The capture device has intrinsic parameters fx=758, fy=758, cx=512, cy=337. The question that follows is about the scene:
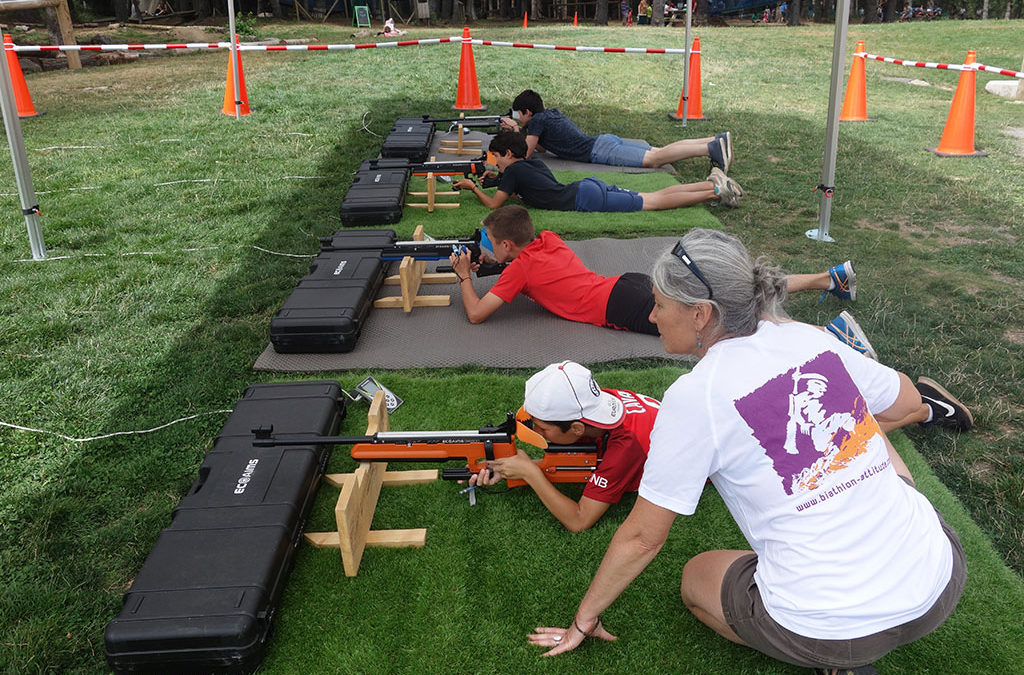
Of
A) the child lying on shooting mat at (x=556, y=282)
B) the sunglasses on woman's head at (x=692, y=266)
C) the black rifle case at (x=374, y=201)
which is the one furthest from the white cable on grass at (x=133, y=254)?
the sunglasses on woman's head at (x=692, y=266)

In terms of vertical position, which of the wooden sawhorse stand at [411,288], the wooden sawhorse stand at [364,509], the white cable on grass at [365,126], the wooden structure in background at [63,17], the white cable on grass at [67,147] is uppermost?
the wooden structure in background at [63,17]

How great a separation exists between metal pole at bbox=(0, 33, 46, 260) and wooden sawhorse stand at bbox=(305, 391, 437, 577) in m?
4.32

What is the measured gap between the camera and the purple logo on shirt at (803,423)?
6.76 feet

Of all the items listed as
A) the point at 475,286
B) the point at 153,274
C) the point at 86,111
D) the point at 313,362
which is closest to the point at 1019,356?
the point at 475,286

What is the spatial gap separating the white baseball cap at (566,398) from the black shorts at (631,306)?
1908 millimetres

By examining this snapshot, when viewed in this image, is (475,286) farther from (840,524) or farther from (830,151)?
(840,524)

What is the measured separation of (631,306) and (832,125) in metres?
2.83

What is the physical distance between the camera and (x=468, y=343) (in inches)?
198

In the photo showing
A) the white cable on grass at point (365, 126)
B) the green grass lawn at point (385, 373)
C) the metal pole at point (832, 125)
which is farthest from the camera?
the white cable on grass at point (365, 126)

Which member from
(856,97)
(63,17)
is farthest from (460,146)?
(63,17)

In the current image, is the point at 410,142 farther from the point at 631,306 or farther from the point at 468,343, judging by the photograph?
the point at 631,306

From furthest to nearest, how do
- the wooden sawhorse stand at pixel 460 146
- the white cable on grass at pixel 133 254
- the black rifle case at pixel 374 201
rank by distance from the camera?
the wooden sawhorse stand at pixel 460 146
the black rifle case at pixel 374 201
the white cable on grass at pixel 133 254

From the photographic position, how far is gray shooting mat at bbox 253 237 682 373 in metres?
4.76

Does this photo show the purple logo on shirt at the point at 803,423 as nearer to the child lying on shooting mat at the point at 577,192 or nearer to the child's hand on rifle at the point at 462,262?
the child's hand on rifle at the point at 462,262
